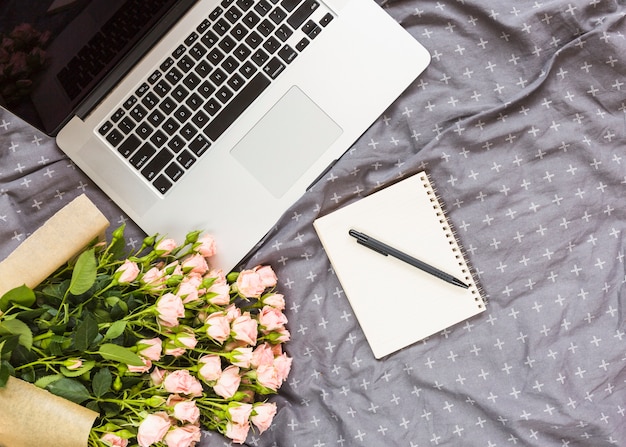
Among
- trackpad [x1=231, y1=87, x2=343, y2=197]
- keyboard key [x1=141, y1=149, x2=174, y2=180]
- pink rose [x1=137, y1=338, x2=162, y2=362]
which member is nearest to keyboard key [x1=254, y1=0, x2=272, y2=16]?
trackpad [x1=231, y1=87, x2=343, y2=197]

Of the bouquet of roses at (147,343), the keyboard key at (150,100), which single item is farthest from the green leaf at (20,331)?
the keyboard key at (150,100)

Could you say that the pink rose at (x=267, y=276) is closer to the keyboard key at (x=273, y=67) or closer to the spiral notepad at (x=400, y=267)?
the spiral notepad at (x=400, y=267)

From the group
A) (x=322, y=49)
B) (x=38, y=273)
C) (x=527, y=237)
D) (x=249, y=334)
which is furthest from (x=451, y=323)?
(x=38, y=273)

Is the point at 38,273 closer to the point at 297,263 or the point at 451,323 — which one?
the point at 297,263

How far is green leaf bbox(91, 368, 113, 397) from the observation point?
675 mm

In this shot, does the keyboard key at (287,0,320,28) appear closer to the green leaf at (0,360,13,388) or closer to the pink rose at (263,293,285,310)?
the pink rose at (263,293,285,310)

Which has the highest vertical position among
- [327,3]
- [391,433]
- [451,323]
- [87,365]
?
[327,3]

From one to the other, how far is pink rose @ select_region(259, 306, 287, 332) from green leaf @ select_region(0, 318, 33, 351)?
0.84ft

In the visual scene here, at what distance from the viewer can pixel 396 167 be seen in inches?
32.9

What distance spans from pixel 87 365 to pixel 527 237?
54 centimetres

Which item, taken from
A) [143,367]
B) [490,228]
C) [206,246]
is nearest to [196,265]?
[206,246]

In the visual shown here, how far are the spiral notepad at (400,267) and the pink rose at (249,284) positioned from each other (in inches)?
4.4

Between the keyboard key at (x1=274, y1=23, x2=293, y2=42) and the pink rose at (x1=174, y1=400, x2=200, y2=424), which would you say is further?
the keyboard key at (x1=274, y1=23, x2=293, y2=42)

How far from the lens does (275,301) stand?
2.57 feet
